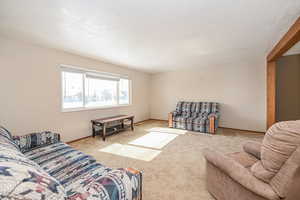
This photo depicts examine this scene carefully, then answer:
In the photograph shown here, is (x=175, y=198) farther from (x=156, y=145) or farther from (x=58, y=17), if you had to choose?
(x=58, y=17)

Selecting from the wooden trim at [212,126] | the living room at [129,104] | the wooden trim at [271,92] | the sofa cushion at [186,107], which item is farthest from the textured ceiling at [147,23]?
the sofa cushion at [186,107]

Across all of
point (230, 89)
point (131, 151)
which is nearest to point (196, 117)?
point (230, 89)

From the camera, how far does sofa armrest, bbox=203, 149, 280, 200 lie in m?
0.93

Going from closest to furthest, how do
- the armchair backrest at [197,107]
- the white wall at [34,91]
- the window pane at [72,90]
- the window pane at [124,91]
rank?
the white wall at [34,91] → the window pane at [72,90] → the armchair backrest at [197,107] → the window pane at [124,91]

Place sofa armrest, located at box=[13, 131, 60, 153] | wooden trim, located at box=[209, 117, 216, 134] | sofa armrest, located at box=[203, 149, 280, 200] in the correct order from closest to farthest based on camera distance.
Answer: sofa armrest, located at box=[203, 149, 280, 200]
sofa armrest, located at box=[13, 131, 60, 153]
wooden trim, located at box=[209, 117, 216, 134]

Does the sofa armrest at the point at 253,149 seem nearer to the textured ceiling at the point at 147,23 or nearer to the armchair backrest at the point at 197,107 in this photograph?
the textured ceiling at the point at 147,23

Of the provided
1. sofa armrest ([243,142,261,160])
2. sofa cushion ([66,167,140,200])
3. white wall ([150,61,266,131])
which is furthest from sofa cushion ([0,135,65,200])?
white wall ([150,61,266,131])

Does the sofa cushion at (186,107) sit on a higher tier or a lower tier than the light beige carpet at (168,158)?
→ higher

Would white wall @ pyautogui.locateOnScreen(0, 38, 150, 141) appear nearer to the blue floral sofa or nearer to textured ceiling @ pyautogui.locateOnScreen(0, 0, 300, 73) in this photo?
textured ceiling @ pyautogui.locateOnScreen(0, 0, 300, 73)

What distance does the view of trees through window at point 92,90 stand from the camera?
334cm

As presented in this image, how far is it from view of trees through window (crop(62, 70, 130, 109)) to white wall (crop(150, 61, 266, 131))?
212 cm

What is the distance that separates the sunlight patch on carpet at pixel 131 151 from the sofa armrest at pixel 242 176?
1.38 m

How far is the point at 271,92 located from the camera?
3535 mm

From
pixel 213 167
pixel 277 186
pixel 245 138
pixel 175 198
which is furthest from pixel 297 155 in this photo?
pixel 245 138
